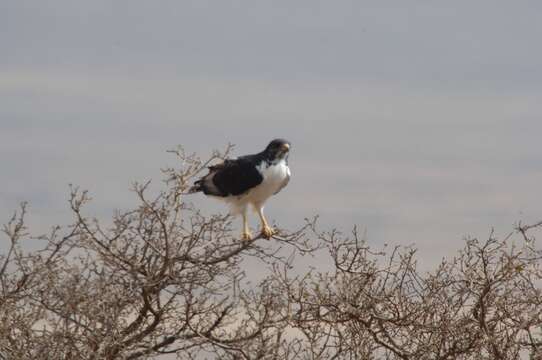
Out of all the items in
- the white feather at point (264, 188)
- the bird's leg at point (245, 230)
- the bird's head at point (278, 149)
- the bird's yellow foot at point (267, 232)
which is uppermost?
the bird's head at point (278, 149)

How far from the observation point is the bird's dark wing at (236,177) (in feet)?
46.4

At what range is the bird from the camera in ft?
46.5

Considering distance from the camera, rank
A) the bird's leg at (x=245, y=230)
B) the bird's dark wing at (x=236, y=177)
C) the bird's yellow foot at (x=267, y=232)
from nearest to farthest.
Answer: the bird's yellow foot at (x=267, y=232)
the bird's leg at (x=245, y=230)
the bird's dark wing at (x=236, y=177)

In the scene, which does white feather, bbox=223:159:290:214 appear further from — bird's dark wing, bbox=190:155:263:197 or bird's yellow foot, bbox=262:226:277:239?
bird's yellow foot, bbox=262:226:277:239

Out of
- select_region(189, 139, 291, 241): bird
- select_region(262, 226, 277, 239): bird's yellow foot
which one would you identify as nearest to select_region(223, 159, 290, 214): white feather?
select_region(189, 139, 291, 241): bird

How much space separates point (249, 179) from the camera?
14.1 metres

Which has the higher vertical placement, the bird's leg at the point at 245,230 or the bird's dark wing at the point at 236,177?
the bird's dark wing at the point at 236,177

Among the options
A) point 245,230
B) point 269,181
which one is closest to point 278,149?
point 269,181

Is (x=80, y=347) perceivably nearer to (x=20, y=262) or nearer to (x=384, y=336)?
(x=20, y=262)

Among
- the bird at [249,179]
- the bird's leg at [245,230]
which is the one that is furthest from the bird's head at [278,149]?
the bird's leg at [245,230]

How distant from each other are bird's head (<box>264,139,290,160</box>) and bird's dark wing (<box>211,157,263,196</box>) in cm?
30

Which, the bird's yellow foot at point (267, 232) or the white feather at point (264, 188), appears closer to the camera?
the bird's yellow foot at point (267, 232)

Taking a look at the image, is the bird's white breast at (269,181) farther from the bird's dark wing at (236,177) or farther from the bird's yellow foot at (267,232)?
the bird's yellow foot at (267,232)

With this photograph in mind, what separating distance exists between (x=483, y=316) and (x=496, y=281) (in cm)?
41
